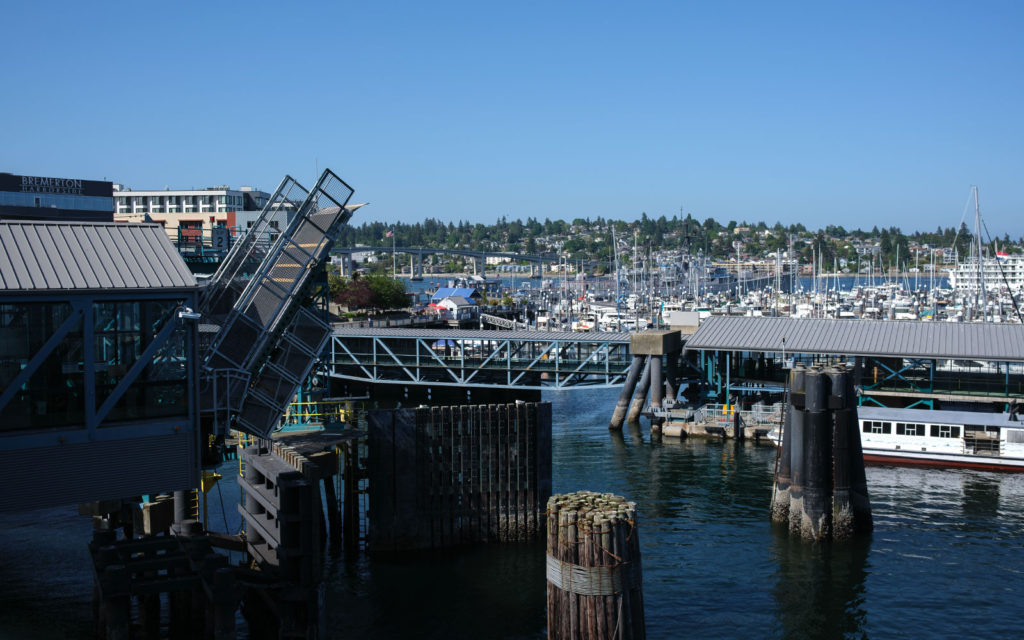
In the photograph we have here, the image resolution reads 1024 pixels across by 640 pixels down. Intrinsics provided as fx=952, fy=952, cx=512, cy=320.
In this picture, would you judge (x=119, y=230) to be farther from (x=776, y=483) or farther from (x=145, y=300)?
(x=776, y=483)

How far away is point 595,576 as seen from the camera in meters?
21.5

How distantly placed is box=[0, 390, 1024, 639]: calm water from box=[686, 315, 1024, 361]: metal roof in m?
12.5

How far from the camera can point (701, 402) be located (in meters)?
59.8

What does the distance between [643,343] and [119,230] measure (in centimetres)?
3988

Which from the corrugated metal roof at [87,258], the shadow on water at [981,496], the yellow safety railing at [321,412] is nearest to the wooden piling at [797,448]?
the shadow on water at [981,496]

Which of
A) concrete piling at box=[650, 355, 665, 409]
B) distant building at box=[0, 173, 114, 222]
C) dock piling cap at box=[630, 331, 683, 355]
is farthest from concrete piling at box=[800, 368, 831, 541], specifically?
distant building at box=[0, 173, 114, 222]

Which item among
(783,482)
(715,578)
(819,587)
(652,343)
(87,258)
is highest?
(87,258)

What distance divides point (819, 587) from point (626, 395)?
94.4 feet

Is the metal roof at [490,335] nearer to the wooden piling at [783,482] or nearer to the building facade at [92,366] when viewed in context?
the wooden piling at [783,482]

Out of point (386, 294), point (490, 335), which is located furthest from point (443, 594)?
point (386, 294)

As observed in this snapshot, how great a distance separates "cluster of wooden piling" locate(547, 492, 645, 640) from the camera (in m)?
21.5

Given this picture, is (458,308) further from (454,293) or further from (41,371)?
(41,371)

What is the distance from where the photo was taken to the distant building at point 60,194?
138 feet

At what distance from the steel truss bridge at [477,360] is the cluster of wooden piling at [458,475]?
1093 inches
